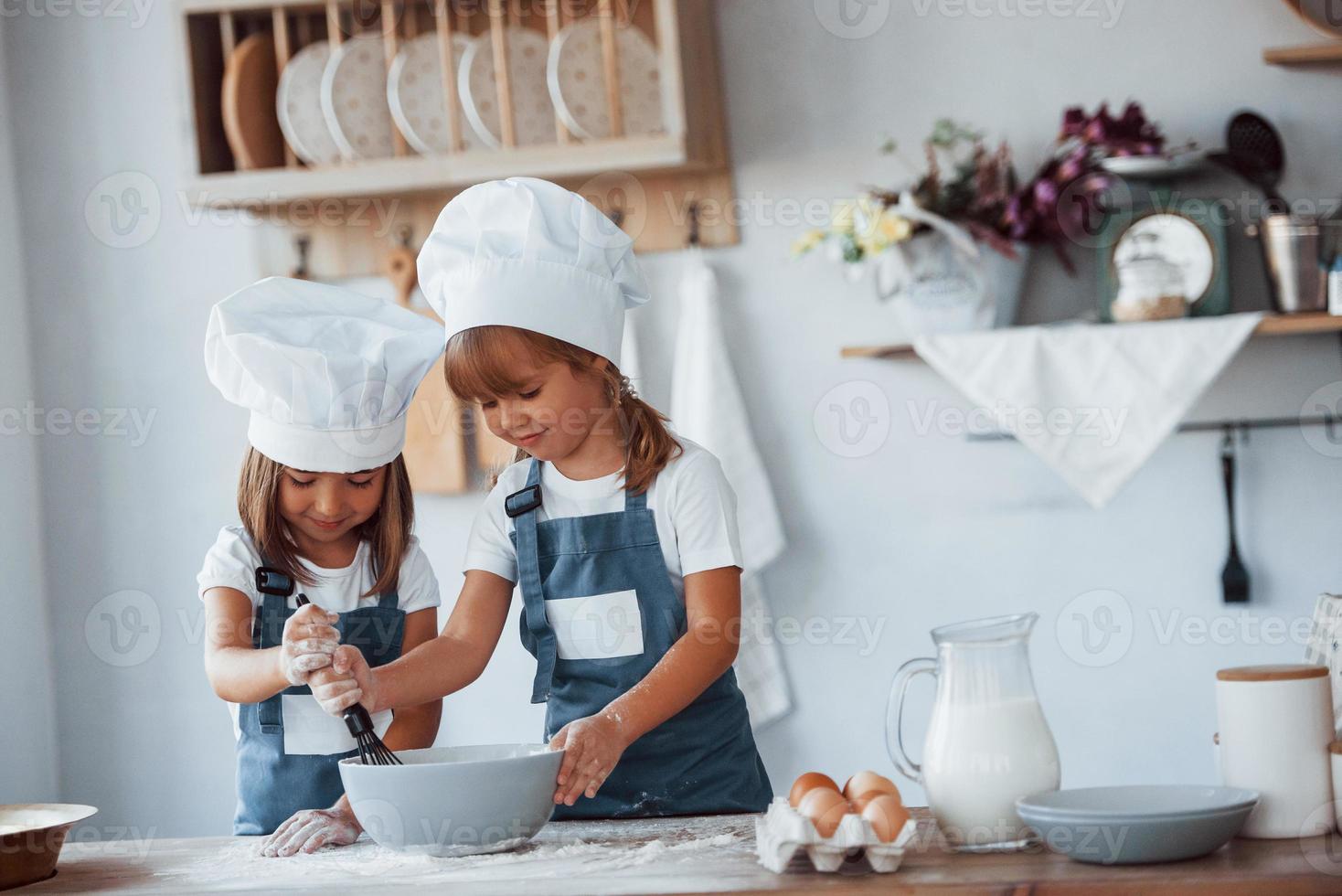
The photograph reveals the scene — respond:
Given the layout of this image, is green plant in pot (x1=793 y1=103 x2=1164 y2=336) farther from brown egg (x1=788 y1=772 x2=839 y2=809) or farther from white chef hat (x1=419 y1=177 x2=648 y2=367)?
brown egg (x1=788 y1=772 x2=839 y2=809)

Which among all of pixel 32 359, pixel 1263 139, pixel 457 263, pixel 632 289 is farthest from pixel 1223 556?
pixel 32 359

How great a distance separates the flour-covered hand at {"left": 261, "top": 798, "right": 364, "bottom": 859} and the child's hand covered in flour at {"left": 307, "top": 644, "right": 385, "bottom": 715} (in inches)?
3.2

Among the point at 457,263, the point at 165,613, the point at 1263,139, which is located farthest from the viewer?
the point at 165,613

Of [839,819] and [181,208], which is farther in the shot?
[181,208]

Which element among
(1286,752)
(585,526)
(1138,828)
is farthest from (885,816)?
(585,526)

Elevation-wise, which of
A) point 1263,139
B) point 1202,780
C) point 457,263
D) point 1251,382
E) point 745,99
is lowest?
point 1202,780

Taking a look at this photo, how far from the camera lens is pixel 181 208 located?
86.4 inches

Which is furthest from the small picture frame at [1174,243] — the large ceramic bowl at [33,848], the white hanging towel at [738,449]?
the large ceramic bowl at [33,848]

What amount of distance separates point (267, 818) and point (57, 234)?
1.35m

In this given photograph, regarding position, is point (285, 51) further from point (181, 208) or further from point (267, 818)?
point (267, 818)

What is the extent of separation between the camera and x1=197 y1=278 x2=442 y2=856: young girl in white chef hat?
116 centimetres

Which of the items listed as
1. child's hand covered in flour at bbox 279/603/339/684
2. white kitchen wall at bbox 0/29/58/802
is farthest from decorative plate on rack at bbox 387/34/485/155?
child's hand covered in flour at bbox 279/603/339/684

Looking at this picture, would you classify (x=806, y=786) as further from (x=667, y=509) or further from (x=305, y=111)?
(x=305, y=111)

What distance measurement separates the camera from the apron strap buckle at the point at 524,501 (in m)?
1.26
